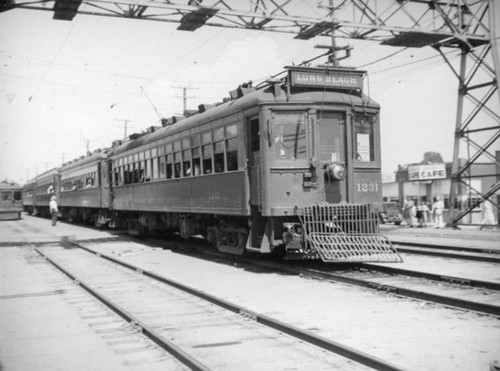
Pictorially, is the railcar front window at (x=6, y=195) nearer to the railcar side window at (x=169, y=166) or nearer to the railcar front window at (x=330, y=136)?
the railcar side window at (x=169, y=166)

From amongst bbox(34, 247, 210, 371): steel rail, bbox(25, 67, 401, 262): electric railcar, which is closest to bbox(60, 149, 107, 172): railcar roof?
bbox(25, 67, 401, 262): electric railcar

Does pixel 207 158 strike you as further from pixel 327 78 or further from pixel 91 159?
pixel 91 159

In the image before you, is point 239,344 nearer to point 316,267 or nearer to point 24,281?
point 316,267

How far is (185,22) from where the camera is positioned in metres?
13.7

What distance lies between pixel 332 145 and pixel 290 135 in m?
0.96

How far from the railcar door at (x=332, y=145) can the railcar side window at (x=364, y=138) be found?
0.30 m

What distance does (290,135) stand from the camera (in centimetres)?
1028

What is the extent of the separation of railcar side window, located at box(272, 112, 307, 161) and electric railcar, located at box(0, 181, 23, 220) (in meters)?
37.9

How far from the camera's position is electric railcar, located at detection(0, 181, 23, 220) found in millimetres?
42406

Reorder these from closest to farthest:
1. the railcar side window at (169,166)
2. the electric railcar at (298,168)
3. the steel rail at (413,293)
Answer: the steel rail at (413,293) → the electric railcar at (298,168) → the railcar side window at (169,166)

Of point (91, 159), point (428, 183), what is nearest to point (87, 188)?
point (91, 159)

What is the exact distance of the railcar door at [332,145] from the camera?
410 inches

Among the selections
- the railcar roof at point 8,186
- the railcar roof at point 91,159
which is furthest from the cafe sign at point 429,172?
the railcar roof at point 8,186

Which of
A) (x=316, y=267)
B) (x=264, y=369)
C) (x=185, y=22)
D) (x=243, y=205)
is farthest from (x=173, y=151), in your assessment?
(x=264, y=369)
